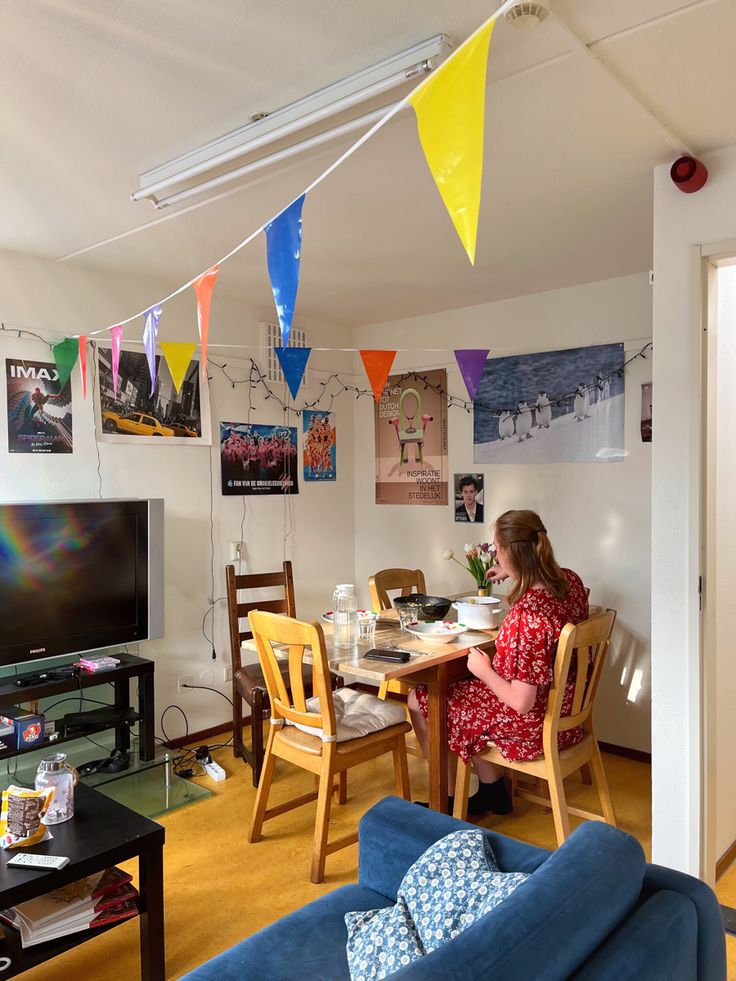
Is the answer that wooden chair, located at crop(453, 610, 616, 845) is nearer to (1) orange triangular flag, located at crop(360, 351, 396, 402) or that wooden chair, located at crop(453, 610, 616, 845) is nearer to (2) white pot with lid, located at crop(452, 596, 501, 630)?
(2) white pot with lid, located at crop(452, 596, 501, 630)

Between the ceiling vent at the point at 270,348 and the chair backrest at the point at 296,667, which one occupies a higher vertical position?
the ceiling vent at the point at 270,348

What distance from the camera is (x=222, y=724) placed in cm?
418

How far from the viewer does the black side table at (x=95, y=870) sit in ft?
6.07

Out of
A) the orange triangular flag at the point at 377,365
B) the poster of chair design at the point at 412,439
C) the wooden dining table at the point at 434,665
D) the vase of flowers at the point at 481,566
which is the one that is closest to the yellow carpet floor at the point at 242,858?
the wooden dining table at the point at 434,665

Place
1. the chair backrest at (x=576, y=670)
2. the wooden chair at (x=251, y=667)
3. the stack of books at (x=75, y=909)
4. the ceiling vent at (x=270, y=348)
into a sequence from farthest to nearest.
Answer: the ceiling vent at (x=270, y=348) < the wooden chair at (x=251, y=667) < the chair backrest at (x=576, y=670) < the stack of books at (x=75, y=909)

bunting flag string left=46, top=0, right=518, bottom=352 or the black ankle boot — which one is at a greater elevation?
bunting flag string left=46, top=0, right=518, bottom=352

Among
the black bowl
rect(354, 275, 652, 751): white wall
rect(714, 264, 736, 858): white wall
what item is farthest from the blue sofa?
rect(354, 275, 652, 751): white wall

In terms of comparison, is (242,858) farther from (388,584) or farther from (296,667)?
(388,584)

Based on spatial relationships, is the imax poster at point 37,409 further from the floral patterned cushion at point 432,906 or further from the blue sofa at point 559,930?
the floral patterned cushion at point 432,906

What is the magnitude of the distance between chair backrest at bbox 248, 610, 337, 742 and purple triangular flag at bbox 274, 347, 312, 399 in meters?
1.11

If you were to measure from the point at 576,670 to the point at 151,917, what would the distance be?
63.5 inches

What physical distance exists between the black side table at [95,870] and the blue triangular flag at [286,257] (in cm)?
141

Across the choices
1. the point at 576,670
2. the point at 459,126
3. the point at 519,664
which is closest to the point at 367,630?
the point at 519,664

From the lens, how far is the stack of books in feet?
6.39
